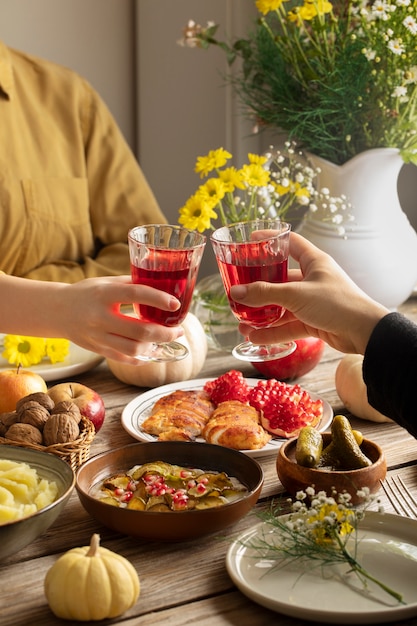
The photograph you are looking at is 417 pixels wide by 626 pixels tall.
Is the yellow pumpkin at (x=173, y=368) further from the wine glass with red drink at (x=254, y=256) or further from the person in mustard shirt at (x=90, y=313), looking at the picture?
the wine glass with red drink at (x=254, y=256)

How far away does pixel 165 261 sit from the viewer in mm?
1380

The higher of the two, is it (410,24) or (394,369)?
(410,24)

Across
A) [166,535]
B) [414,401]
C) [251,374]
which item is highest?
[414,401]

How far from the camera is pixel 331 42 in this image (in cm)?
228

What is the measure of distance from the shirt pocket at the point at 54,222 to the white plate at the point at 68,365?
2.82 ft

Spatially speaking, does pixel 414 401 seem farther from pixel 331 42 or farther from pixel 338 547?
pixel 331 42

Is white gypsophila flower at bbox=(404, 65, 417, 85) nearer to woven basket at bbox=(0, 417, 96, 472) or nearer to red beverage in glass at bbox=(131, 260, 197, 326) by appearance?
red beverage in glass at bbox=(131, 260, 197, 326)

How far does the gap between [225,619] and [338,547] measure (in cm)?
19

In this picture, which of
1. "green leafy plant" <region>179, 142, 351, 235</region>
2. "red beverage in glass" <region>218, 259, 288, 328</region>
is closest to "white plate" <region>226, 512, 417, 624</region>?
"red beverage in glass" <region>218, 259, 288, 328</region>

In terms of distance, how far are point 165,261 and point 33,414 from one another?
Answer: 1.11 ft

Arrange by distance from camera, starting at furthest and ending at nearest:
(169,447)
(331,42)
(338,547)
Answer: (331,42)
(169,447)
(338,547)

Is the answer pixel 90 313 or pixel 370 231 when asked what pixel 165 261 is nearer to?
pixel 90 313

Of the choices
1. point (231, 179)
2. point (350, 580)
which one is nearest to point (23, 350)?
point (231, 179)

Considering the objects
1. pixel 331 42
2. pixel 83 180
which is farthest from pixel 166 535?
pixel 83 180
